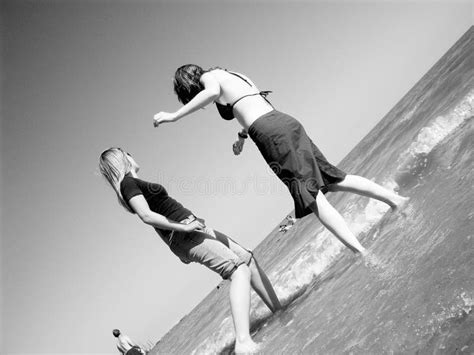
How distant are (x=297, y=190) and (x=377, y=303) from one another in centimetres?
113

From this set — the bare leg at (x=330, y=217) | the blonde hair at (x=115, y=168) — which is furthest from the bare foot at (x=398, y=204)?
the blonde hair at (x=115, y=168)

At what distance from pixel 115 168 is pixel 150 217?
487mm

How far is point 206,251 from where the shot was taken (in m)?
3.43

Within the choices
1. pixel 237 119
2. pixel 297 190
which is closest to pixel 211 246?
pixel 297 190

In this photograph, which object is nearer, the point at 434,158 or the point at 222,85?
the point at 222,85

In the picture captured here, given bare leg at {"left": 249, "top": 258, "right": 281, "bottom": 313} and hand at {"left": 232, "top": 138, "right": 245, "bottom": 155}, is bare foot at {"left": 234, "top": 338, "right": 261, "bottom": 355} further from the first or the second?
hand at {"left": 232, "top": 138, "right": 245, "bottom": 155}

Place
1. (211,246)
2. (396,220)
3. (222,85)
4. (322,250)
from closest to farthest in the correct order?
(211,246), (222,85), (396,220), (322,250)

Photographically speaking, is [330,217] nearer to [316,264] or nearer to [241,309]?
[241,309]

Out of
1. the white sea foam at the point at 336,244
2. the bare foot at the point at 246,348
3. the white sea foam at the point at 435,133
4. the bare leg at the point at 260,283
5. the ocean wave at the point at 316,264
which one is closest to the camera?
the bare foot at the point at 246,348

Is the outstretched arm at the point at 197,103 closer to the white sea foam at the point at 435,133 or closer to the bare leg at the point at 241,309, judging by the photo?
the bare leg at the point at 241,309

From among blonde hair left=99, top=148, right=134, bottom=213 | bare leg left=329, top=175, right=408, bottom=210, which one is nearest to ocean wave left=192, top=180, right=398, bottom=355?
bare leg left=329, top=175, right=408, bottom=210

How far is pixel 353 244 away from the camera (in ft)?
11.8

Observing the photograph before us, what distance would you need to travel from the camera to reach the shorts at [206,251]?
134 inches

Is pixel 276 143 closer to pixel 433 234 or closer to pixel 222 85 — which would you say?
pixel 222 85
